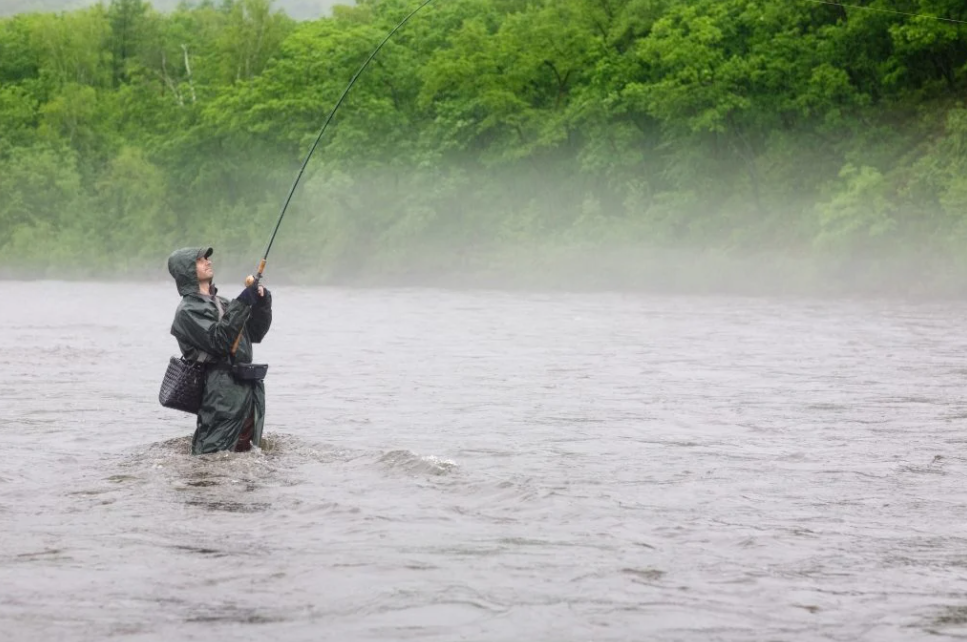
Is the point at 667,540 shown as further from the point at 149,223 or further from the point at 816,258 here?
the point at 149,223

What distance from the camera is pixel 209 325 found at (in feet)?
33.2

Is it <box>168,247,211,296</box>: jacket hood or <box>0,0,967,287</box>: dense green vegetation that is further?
<box>0,0,967,287</box>: dense green vegetation

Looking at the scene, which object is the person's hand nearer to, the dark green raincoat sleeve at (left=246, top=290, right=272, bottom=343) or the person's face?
the dark green raincoat sleeve at (left=246, top=290, right=272, bottom=343)

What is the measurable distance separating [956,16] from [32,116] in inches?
1901

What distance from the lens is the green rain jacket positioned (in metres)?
10.0

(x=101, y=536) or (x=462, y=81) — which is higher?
(x=462, y=81)

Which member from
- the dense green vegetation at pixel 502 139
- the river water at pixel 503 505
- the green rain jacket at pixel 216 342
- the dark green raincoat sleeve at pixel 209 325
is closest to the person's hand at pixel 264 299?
the green rain jacket at pixel 216 342

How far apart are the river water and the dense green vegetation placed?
1076 inches

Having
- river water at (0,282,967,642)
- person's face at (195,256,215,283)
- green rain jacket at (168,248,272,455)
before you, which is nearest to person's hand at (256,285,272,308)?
green rain jacket at (168,248,272,455)

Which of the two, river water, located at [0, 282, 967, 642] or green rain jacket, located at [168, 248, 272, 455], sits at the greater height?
green rain jacket, located at [168, 248, 272, 455]

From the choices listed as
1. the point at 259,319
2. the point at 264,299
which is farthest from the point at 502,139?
the point at 264,299

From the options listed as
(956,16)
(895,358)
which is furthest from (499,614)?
(956,16)

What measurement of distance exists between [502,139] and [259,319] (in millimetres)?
51540

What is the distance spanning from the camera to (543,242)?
56.1m
